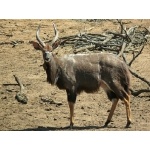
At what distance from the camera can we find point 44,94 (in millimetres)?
5945

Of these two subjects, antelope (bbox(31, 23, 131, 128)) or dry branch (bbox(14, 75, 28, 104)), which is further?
dry branch (bbox(14, 75, 28, 104))

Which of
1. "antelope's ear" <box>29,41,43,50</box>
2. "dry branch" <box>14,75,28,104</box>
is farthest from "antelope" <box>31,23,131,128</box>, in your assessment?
"dry branch" <box>14,75,28,104</box>

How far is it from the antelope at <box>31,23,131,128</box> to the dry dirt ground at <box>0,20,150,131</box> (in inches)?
3.1

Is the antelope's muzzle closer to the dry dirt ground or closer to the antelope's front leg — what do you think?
the dry dirt ground

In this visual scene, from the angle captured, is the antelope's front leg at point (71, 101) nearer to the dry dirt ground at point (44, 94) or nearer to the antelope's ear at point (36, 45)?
the dry dirt ground at point (44, 94)

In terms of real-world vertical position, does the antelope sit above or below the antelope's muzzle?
below

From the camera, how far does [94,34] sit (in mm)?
6117

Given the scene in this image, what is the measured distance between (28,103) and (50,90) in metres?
0.28

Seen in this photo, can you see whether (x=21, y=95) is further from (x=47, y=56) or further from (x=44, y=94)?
(x=47, y=56)

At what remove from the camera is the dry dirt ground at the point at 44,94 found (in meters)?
5.74

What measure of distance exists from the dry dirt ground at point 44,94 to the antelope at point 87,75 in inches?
3.1

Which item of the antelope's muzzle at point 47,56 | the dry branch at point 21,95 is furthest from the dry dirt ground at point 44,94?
the antelope's muzzle at point 47,56

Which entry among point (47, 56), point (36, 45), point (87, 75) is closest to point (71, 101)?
point (87, 75)

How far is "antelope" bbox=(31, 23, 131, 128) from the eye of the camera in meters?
5.70
